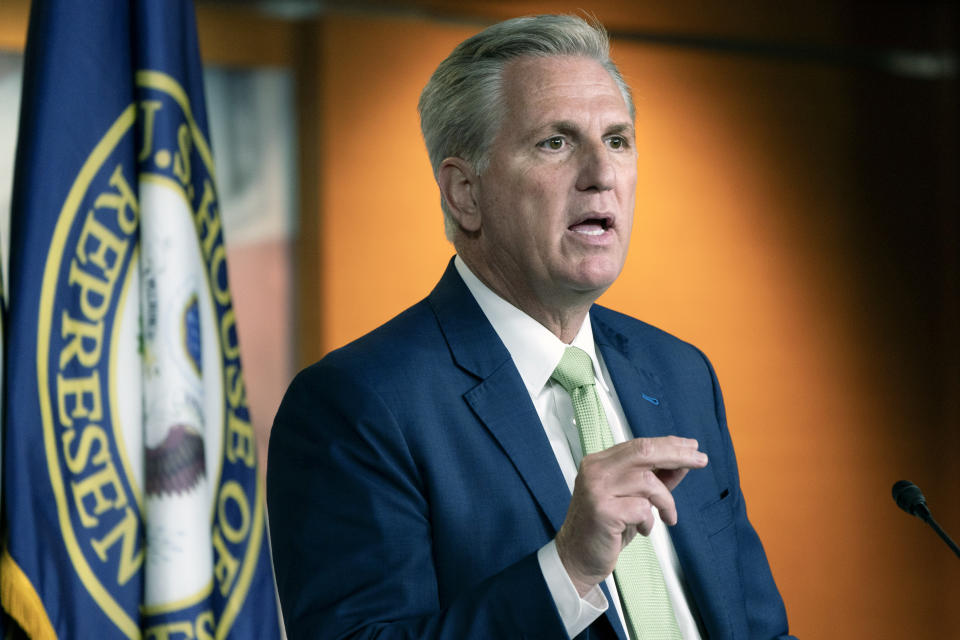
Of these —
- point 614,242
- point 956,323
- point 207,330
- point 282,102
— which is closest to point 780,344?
point 956,323

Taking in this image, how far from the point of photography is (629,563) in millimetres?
1533

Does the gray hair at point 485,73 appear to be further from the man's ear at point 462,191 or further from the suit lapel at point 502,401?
the suit lapel at point 502,401

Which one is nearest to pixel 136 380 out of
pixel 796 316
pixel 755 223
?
pixel 755 223

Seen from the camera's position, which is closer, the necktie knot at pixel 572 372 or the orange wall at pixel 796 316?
the necktie knot at pixel 572 372

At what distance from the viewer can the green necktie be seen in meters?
1.51

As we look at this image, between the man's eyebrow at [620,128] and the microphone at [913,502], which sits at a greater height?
the man's eyebrow at [620,128]

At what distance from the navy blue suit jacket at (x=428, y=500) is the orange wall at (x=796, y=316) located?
208cm

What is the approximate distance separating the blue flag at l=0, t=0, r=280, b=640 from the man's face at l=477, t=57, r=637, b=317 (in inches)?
36.7

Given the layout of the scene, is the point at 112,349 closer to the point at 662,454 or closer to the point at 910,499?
the point at 662,454

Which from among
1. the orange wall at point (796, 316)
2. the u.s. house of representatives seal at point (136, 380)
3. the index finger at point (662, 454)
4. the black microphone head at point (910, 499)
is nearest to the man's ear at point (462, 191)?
the index finger at point (662, 454)

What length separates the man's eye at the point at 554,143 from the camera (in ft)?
5.31

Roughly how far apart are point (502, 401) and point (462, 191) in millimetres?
365

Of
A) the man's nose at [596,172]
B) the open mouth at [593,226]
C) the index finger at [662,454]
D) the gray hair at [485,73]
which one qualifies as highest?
the gray hair at [485,73]

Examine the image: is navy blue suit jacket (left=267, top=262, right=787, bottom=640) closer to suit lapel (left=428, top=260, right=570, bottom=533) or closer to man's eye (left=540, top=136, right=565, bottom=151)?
suit lapel (left=428, top=260, right=570, bottom=533)
